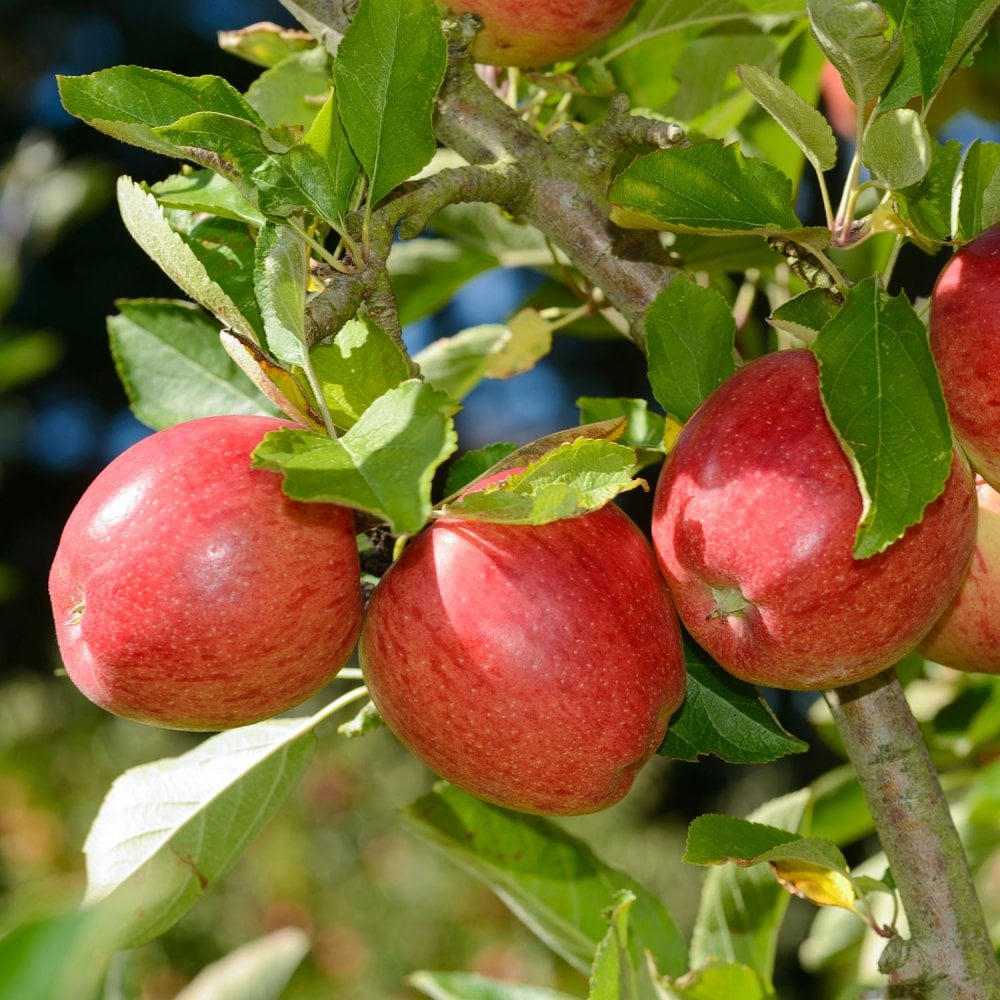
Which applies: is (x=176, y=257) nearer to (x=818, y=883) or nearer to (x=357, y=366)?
(x=357, y=366)

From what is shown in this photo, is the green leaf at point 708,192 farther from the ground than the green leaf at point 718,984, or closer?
farther from the ground

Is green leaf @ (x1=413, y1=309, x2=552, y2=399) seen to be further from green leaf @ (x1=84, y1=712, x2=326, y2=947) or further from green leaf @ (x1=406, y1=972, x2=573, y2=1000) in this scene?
green leaf @ (x1=406, y1=972, x2=573, y2=1000)

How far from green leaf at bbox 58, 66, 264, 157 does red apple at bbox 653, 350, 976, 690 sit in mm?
305

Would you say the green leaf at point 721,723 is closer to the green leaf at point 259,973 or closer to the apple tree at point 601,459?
the apple tree at point 601,459

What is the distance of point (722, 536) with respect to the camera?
57cm

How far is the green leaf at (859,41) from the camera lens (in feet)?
1.75

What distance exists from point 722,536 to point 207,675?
0.27m

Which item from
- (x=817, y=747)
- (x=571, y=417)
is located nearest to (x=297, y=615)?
(x=817, y=747)

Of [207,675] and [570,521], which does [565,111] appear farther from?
[207,675]

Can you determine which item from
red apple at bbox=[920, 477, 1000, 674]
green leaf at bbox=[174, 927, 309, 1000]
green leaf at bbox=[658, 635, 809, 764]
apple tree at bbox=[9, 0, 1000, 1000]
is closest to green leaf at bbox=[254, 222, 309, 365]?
apple tree at bbox=[9, 0, 1000, 1000]

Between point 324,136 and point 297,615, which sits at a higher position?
point 324,136

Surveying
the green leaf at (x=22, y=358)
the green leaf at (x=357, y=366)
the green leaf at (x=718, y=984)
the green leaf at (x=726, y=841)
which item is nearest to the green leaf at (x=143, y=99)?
the green leaf at (x=357, y=366)

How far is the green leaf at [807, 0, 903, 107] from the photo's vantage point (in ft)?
1.75

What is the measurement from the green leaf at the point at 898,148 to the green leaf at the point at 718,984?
20.1 inches
